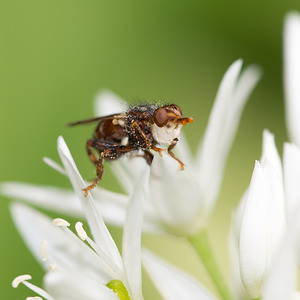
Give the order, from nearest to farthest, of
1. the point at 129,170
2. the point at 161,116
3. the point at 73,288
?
the point at 73,288, the point at 161,116, the point at 129,170

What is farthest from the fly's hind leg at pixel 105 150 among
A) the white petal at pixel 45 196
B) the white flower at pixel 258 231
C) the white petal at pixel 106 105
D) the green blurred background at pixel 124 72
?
the green blurred background at pixel 124 72

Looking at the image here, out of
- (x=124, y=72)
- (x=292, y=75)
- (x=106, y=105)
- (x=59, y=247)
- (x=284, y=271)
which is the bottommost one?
(x=284, y=271)

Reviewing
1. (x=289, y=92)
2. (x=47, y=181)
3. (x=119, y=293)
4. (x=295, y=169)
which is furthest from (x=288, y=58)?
(x=47, y=181)

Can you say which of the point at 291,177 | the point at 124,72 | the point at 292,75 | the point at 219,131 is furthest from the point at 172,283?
the point at 124,72

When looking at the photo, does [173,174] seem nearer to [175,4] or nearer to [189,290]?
[189,290]

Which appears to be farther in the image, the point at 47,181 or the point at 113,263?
the point at 47,181

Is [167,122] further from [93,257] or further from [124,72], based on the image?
[124,72]
